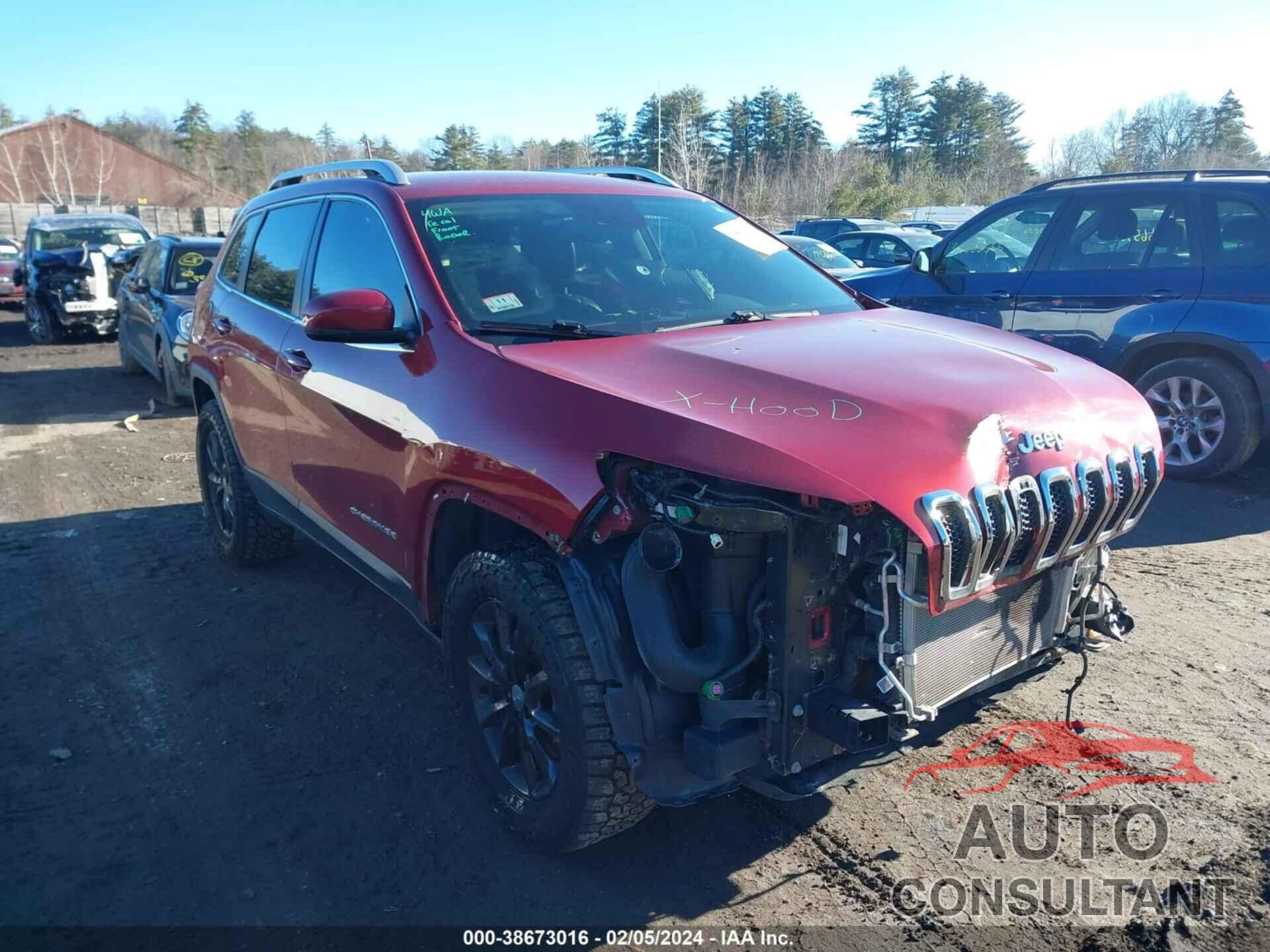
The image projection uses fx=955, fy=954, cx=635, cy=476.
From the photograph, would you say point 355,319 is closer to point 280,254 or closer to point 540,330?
point 540,330

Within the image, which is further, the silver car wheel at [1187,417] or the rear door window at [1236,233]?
the silver car wheel at [1187,417]

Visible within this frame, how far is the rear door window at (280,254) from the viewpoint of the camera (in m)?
4.36

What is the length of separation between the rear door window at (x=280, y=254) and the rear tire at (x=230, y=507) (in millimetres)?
885

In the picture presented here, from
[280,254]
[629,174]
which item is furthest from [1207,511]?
[280,254]

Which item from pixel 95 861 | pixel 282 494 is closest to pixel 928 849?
pixel 95 861

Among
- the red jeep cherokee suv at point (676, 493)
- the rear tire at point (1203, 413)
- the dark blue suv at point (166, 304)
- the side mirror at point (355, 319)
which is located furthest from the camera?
the dark blue suv at point (166, 304)

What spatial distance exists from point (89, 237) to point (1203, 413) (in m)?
16.4

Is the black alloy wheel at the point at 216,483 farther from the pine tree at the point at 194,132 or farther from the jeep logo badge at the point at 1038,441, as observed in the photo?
the pine tree at the point at 194,132

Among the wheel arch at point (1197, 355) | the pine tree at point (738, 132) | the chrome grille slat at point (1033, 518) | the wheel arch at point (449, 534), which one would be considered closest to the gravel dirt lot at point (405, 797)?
the chrome grille slat at point (1033, 518)

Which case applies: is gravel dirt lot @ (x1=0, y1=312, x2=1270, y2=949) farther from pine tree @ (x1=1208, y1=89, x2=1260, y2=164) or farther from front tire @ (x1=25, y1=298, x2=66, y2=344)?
pine tree @ (x1=1208, y1=89, x2=1260, y2=164)

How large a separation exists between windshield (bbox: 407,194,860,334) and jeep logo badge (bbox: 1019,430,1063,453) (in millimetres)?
1326

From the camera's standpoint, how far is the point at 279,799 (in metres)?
3.26

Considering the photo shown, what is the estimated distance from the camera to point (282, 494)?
179 inches

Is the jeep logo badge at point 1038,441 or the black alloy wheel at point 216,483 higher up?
the jeep logo badge at point 1038,441
